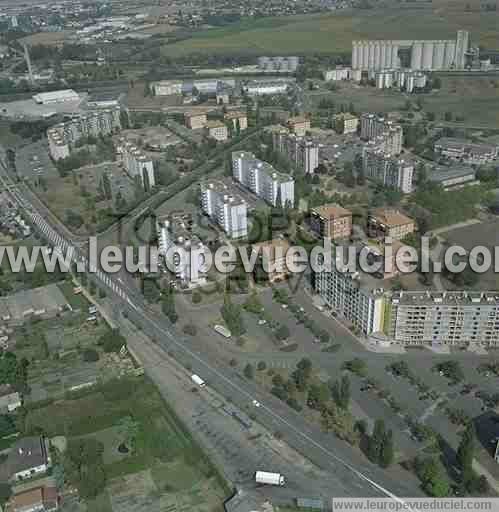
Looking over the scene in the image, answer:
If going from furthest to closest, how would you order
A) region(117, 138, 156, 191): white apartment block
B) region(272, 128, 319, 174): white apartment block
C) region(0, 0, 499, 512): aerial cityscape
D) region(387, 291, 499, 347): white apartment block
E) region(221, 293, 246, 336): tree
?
region(272, 128, 319, 174): white apartment block, region(117, 138, 156, 191): white apartment block, region(221, 293, 246, 336): tree, region(387, 291, 499, 347): white apartment block, region(0, 0, 499, 512): aerial cityscape

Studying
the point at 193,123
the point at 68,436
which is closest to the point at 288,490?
the point at 68,436

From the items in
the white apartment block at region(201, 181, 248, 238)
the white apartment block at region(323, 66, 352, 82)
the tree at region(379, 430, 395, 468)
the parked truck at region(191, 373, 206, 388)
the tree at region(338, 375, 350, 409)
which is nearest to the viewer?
the tree at region(379, 430, 395, 468)

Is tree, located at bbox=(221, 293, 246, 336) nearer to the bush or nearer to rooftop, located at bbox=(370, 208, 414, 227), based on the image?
the bush

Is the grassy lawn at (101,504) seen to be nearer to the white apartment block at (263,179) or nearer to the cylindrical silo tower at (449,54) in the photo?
the white apartment block at (263,179)

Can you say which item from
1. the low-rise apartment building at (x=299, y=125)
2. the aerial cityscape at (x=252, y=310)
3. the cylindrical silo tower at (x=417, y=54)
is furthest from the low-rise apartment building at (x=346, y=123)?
the cylindrical silo tower at (x=417, y=54)

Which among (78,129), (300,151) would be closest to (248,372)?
(300,151)

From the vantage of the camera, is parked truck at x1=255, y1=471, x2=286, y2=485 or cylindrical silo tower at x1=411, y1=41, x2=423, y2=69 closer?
parked truck at x1=255, y1=471, x2=286, y2=485

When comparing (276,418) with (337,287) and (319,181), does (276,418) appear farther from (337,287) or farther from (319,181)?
(319,181)

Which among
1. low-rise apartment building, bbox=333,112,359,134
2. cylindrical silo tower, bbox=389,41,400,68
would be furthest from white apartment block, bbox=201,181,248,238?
cylindrical silo tower, bbox=389,41,400,68
